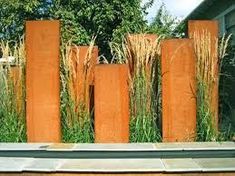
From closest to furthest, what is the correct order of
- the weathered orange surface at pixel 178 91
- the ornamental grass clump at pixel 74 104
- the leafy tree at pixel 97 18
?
the weathered orange surface at pixel 178 91 < the ornamental grass clump at pixel 74 104 < the leafy tree at pixel 97 18

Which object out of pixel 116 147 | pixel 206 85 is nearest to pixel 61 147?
pixel 116 147

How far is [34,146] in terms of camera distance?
16.1 ft

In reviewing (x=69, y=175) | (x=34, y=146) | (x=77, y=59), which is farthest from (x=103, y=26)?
(x=69, y=175)

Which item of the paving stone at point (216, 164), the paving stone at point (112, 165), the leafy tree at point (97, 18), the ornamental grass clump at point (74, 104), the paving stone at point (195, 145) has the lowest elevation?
the paving stone at point (112, 165)

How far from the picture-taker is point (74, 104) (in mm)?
5367

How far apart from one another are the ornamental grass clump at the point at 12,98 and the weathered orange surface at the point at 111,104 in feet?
2.76

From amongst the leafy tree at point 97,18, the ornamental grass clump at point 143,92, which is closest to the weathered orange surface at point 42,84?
the ornamental grass clump at point 143,92

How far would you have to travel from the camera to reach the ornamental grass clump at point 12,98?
17.8ft

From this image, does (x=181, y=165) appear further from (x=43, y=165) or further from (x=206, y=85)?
(x=206, y=85)

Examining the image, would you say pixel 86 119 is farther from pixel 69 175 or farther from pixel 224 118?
pixel 224 118

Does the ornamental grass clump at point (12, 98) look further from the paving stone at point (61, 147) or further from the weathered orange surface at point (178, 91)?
the weathered orange surface at point (178, 91)

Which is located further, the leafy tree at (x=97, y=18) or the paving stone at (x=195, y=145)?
the leafy tree at (x=97, y=18)

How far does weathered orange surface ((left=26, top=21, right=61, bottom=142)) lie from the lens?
5309 mm

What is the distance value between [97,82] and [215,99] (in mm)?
1215
